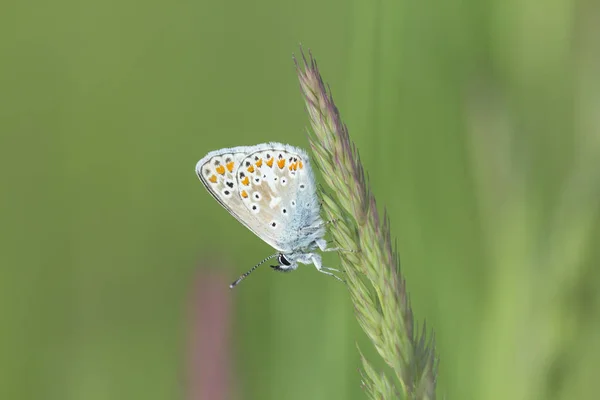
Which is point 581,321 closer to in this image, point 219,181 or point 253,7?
Answer: point 219,181

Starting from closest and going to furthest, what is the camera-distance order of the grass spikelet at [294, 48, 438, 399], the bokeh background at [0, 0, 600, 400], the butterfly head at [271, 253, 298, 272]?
the grass spikelet at [294, 48, 438, 399] < the bokeh background at [0, 0, 600, 400] < the butterfly head at [271, 253, 298, 272]

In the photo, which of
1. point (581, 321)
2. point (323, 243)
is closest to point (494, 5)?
point (323, 243)

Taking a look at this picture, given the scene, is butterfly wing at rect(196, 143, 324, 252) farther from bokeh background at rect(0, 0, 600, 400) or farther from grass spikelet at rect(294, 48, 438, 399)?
grass spikelet at rect(294, 48, 438, 399)

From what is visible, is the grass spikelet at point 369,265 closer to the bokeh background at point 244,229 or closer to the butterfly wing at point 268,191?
the bokeh background at point 244,229

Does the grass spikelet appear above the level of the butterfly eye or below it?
above


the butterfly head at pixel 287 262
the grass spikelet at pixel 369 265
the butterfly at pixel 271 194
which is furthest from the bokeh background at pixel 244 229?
the grass spikelet at pixel 369 265

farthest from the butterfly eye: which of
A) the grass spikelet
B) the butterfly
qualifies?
the grass spikelet
